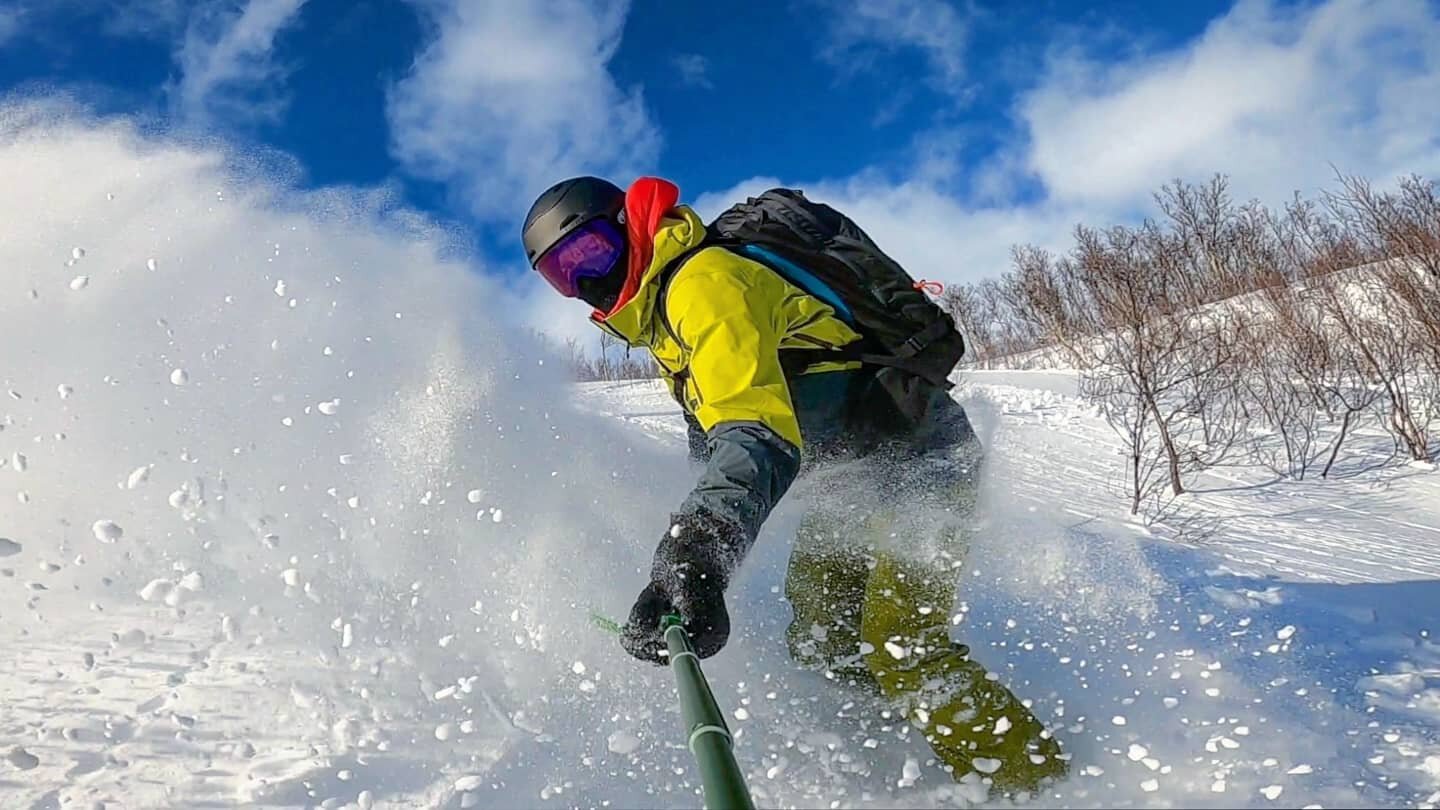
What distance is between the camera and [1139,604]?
3.72 meters

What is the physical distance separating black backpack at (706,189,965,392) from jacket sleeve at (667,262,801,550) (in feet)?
1.48

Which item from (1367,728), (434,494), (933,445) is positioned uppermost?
(434,494)

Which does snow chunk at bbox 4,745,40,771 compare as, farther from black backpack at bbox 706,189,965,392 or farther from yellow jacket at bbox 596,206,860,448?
black backpack at bbox 706,189,965,392

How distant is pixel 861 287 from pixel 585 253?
85 cm

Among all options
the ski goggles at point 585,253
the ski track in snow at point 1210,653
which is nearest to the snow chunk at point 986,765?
the ski track in snow at point 1210,653

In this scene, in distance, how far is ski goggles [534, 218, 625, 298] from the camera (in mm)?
2580

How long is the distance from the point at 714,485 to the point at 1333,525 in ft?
24.0

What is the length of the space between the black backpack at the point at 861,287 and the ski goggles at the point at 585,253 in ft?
1.01

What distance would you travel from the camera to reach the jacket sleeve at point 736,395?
199 centimetres

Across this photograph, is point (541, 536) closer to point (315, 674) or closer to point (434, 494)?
point (434, 494)

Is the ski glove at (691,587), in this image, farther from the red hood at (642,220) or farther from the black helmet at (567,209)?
the black helmet at (567,209)

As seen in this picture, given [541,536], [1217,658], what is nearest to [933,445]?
[1217,658]

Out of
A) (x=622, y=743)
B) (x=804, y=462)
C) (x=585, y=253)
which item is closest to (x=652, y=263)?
(x=585, y=253)

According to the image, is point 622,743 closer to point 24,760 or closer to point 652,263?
point 652,263
